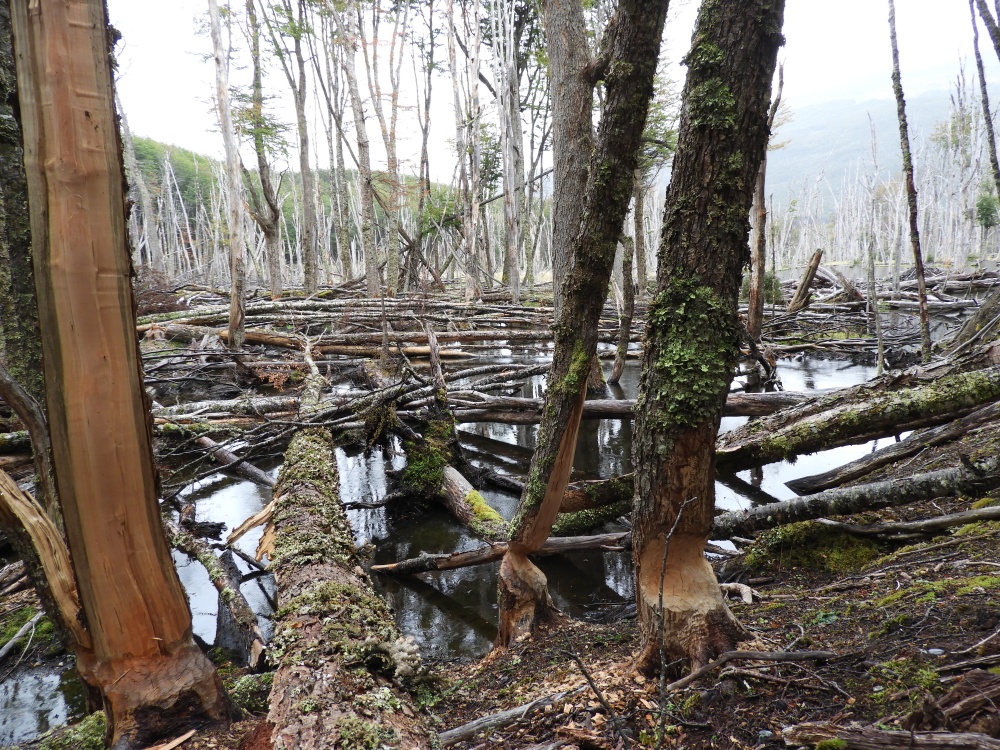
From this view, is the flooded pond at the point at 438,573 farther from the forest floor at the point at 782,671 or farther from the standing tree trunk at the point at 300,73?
the standing tree trunk at the point at 300,73

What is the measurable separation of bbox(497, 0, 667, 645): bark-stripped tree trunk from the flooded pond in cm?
92

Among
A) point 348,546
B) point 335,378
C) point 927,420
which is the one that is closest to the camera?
point 348,546

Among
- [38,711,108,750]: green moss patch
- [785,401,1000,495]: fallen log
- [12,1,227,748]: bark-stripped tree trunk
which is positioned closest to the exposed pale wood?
[12,1,227,748]: bark-stripped tree trunk

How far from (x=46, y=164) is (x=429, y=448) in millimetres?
4277

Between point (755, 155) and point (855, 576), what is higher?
point (755, 155)

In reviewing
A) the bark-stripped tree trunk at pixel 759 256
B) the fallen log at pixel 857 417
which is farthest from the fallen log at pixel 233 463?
the bark-stripped tree trunk at pixel 759 256

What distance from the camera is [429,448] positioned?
5617 millimetres

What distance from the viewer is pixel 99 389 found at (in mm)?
1783

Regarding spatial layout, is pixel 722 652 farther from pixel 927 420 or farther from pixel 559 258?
pixel 559 258

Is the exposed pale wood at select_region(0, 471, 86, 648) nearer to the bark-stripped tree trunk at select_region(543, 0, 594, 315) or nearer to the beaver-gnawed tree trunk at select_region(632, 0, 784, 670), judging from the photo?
the beaver-gnawed tree trunk at select_region(632, 0, 784, 670)

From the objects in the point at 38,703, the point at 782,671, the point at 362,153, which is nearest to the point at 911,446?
the point at 782,671

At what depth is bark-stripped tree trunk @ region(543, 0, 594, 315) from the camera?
14.6ft

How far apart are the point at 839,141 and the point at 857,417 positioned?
546 feet

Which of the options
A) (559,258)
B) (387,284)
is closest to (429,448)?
(559,258)
